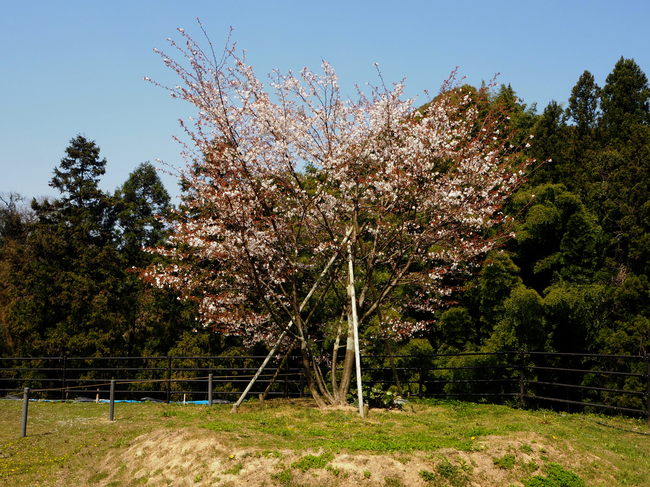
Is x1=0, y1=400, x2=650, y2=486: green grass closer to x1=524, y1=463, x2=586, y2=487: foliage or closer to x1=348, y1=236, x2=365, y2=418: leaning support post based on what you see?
x1=524, y1=463, x2=586, y2=487: foliage

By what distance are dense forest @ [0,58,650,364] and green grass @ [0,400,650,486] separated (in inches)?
177

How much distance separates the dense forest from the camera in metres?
20.3

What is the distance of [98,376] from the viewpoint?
28828 millimetres

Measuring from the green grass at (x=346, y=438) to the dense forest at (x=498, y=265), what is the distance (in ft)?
14.8

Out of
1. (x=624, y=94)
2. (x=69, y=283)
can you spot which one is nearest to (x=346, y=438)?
(x=69, y=283)

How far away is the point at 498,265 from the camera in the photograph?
1994cm

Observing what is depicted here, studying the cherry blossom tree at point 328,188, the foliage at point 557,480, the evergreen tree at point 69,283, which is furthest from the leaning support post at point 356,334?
the evergreen tree at point 69,283

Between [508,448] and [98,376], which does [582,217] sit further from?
[98,376]

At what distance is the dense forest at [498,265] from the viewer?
2031cm

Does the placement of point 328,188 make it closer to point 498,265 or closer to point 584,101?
point 498,265

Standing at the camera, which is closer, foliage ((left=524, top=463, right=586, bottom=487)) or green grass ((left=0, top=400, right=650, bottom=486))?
foliage ((left=524, top=463, right=586, bottom=487))

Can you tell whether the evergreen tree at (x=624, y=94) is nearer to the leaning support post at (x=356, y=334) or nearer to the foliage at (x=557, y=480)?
the leaning support post at (x=356, y=334)

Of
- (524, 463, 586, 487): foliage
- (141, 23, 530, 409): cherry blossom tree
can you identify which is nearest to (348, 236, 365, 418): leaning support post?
(141, 23, 530, 409): cherry blossom tree

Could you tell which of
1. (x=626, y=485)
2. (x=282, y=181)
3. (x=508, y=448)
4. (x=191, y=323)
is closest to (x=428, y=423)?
(x=508, y=448)
